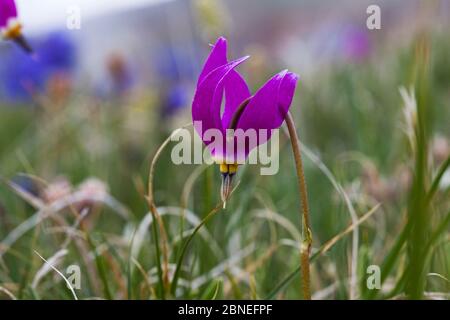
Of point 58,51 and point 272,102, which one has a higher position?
point 58,51

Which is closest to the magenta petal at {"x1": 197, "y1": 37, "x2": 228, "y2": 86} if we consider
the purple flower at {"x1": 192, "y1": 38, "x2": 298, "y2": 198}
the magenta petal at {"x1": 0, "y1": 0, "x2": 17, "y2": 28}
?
the purple flower at {"x1": 192, "y1": 38, "x2": 298, "y2": 198}

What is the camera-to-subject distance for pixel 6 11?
2.52ft

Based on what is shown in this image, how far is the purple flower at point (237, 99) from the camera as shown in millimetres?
562

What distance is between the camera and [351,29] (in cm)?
240

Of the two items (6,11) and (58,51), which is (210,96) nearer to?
(6,11)

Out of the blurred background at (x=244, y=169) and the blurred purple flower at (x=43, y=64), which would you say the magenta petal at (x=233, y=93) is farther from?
the blurred purple flower at (x=43, y=64)

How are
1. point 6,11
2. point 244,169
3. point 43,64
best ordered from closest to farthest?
point 6,11 < point 244,169 < point 43,64

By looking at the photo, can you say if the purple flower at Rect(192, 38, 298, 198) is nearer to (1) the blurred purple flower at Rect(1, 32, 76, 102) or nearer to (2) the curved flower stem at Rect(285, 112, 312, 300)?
(2) the curved flower stem at Rect(285, 112, 312, 300)

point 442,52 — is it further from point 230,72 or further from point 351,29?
point 230,72

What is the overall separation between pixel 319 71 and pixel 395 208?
1.19m

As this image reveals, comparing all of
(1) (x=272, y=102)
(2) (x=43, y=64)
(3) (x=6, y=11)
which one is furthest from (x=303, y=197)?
(2) (x=43, y=64)

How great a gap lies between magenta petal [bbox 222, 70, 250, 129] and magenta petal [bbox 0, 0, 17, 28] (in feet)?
1.01

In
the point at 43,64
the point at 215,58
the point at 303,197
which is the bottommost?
the point at 303,197
